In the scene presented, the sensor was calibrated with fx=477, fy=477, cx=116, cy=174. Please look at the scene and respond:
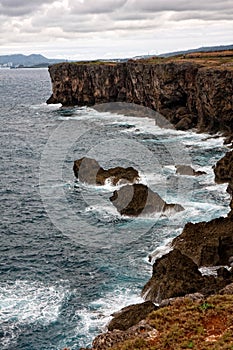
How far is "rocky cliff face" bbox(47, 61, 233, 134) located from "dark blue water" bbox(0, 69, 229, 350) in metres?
5.26

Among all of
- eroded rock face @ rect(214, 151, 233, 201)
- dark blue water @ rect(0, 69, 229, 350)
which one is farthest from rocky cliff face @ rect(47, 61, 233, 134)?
eroded rock face @ rect(214, 151, 233, 201)

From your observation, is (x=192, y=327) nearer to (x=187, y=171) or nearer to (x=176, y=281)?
(x=176, y=281)

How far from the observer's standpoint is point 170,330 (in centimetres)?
2006

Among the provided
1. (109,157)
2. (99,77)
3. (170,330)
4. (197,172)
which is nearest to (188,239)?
(170,330)

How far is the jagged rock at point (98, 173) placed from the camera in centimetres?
5989

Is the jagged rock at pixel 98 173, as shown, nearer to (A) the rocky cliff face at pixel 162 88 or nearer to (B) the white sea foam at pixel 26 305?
(B) the white sea foam at pixel 26 305

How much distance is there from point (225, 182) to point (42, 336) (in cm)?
3376

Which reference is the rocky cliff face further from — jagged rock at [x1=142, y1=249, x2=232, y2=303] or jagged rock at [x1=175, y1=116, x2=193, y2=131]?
jagged rock at [x1=142, y1=249, x2=232, y2=303]

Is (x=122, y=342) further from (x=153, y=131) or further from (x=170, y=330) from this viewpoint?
(x=153, y=131)

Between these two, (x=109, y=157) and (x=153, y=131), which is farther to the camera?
(x=153, y=131)

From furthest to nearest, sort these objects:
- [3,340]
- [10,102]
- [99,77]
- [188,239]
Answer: [10,102] < [99,77] < [188,239] < [3,340]

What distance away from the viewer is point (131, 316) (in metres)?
28.3

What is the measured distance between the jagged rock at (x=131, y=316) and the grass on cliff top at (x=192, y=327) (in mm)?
5098

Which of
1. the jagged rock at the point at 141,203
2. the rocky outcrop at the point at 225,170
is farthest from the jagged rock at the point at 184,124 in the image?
the jagged rock at the point at 141,203
